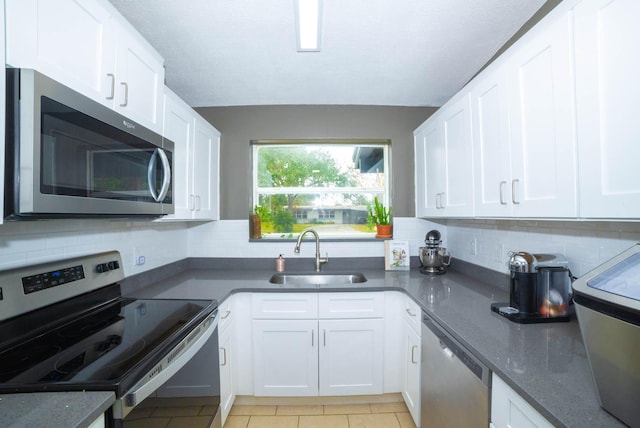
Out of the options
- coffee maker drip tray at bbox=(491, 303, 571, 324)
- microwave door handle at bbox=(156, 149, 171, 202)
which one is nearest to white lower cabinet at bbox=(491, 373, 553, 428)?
coffee maker drip tray at bbox=(491, 303, 571, 324)

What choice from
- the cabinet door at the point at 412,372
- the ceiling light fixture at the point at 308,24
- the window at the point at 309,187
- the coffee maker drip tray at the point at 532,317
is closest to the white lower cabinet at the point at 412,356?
the cabinet door at the point at 412,372

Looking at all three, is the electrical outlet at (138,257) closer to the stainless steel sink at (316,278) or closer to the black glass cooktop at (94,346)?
the black glass cooktop at (94,346)

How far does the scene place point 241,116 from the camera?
9.18 feet

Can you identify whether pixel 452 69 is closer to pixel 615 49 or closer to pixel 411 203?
pixel 411 203

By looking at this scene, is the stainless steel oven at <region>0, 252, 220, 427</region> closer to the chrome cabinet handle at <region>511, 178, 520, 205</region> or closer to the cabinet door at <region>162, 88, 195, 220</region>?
the cabinet door at <region>162, 88, 195, 220</region>

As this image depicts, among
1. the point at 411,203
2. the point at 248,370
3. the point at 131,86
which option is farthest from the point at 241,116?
the point at 248,370

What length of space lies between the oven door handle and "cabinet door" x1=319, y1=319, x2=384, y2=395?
A: 33.8 inches

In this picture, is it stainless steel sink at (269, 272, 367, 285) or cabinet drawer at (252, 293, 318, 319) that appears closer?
cabinet drawer at (252, 293, 318, 319)

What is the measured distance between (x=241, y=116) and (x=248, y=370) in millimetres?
2099

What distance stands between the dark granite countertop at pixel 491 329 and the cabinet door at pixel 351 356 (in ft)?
0.89

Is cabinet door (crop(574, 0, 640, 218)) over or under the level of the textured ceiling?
under

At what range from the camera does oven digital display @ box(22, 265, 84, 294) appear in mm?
1154

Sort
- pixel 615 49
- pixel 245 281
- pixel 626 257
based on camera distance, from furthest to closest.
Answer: pixel 245 281
pixel 615 49
pixel 626 257

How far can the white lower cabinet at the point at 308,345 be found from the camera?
2.10 m
